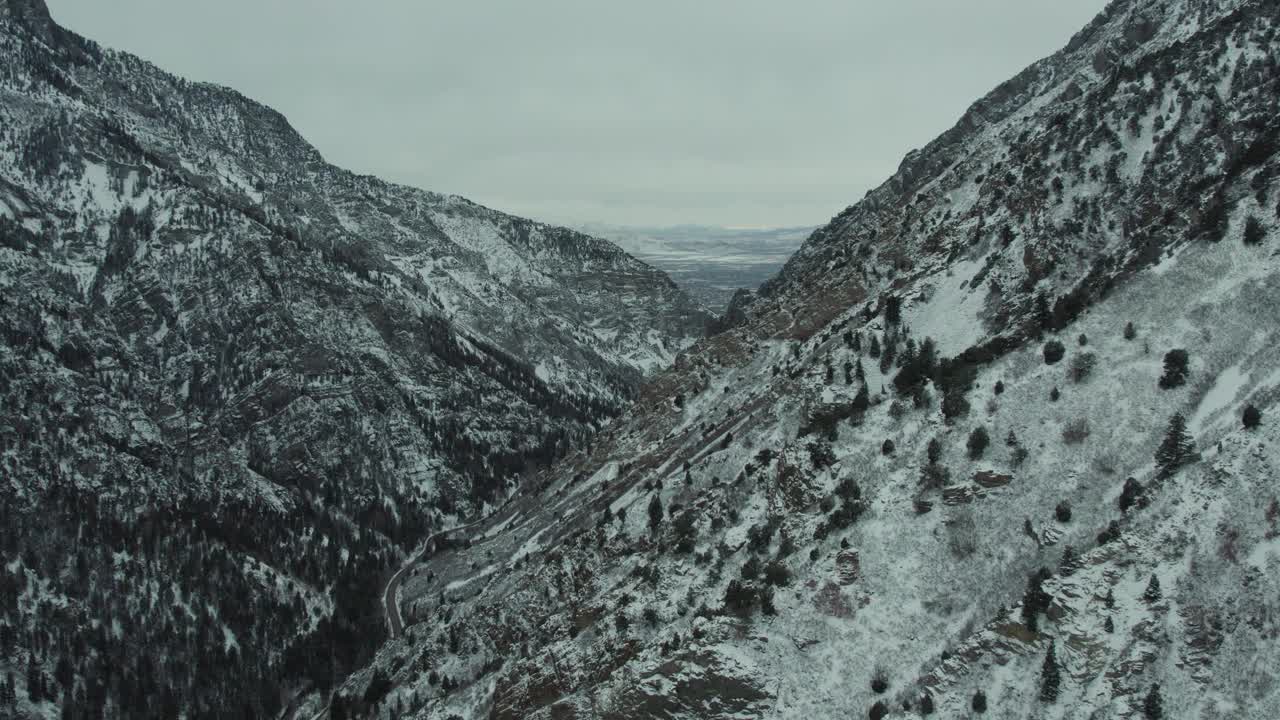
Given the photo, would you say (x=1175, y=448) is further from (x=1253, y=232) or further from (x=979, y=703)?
(x=1253, y=232)

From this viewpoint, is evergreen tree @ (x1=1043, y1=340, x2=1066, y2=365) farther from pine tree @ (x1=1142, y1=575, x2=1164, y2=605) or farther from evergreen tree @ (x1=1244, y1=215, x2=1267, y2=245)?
pine tree @ (x1=1142, y1=575, x2=1164, y2=605)

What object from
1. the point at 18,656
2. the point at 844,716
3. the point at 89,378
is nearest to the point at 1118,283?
the point at 844,716

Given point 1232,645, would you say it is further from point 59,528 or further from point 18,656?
point 59,528

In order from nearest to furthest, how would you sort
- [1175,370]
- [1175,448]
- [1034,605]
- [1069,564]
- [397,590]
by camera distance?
[1034,605] < [1069,564] < [1175,448] < [1175,370] < [397,590]

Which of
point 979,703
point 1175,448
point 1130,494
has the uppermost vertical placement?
point 1175,448

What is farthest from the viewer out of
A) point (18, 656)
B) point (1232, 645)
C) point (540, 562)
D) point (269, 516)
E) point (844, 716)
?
point (269, 516)

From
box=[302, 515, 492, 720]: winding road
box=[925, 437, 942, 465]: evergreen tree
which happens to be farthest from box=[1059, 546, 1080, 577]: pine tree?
box=[302, 515, 492, 720]: winding road

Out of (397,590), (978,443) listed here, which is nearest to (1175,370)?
(978,443)

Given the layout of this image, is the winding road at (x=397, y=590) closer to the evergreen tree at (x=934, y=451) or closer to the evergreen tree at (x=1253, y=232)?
the evergreen tree at (x=934, y=451)
